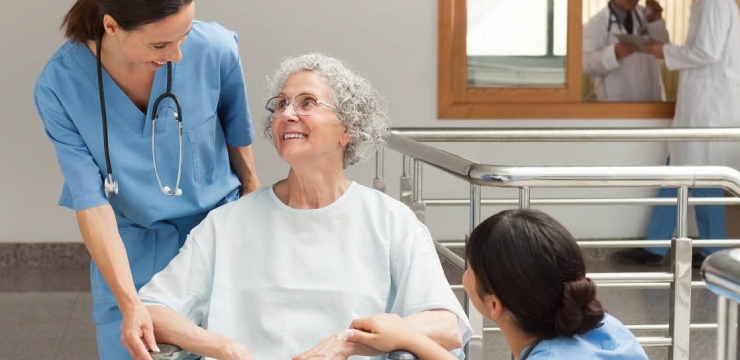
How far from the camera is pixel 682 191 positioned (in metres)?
2.56

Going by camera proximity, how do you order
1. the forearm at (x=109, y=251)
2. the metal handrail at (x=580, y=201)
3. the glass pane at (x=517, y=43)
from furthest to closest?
the glass pane at (x=517, y=43) → the metal handrail at (x=580, y=201) → the forearm at (x=109, y=251)

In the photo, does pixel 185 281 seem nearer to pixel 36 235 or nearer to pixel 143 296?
pixel 143 296

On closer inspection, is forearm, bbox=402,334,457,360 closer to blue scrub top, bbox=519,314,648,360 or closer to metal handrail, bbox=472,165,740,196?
blue scrub top, bbox=519,314,648,360

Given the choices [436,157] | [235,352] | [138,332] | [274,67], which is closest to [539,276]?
[235,352]

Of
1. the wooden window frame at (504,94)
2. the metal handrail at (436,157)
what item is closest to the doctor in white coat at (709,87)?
the wooden window frame at (504,94)

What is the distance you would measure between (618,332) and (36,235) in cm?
468

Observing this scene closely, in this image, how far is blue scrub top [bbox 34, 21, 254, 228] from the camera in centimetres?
215

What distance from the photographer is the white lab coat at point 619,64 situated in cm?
598

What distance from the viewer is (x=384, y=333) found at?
1.98 metres

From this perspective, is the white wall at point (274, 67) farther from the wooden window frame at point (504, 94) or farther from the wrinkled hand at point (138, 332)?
the wrinkled hand at point (138, 332)

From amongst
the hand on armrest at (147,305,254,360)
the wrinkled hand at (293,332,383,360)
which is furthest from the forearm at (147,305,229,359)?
the wrinkled hand at (293,332,383,360)

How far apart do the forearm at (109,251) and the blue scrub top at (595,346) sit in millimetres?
803

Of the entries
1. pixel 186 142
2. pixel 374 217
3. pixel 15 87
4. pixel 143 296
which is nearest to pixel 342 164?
pixel 374 217

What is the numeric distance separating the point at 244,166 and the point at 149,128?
0.97 ft
